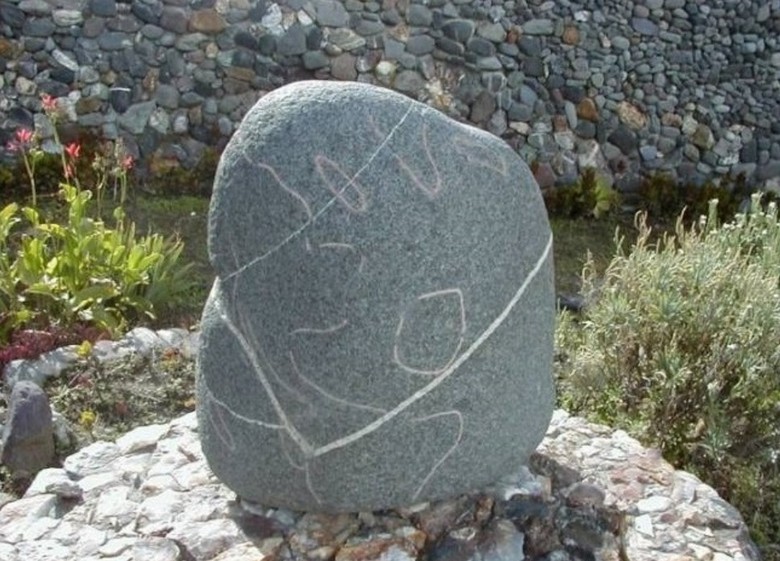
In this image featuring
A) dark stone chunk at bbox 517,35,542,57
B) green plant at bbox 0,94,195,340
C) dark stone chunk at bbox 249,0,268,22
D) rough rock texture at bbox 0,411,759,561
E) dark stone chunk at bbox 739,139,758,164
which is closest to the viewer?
rough rock texture at bbox 0,411,759,561

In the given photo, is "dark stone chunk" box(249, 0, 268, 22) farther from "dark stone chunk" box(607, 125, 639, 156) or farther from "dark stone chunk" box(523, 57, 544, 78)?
"dark stone chunk" box(607, 125, 639, 156)

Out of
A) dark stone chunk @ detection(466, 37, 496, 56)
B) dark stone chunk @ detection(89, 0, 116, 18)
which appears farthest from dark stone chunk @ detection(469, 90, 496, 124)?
dark stone chunk @ detection(89, 0, 116, 18)

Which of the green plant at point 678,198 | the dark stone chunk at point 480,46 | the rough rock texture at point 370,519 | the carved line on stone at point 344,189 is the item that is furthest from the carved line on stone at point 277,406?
the green plant at point 678,198

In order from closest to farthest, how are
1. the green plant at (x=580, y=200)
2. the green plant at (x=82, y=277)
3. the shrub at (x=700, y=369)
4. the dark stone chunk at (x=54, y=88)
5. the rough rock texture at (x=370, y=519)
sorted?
the rough rock texture at (x=370, y=519), the shrub at (x=700, y=369), the green plant at (x=82, y=277), the dark stone chunk at (x=54, y=88), the green plant at (x=580, y=200)

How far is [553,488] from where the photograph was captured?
329 centimetres

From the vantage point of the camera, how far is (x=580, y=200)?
26.9ft

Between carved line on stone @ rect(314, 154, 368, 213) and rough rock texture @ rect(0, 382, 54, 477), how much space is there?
2.02m

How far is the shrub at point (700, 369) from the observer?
417cm

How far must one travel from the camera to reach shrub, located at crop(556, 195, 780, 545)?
4.17 meters

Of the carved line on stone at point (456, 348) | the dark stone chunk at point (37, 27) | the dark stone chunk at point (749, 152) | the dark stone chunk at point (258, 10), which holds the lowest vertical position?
the dark stone chunk at point (749, 152)

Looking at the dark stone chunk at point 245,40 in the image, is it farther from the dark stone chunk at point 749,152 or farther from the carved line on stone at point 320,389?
the carved line on stone at point 320,389

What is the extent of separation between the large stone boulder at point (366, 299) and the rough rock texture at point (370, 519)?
108 millimetres

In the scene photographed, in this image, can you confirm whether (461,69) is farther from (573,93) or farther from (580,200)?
(580,200)

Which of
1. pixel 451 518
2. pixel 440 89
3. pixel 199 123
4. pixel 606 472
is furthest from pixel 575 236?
pixel 451 518
